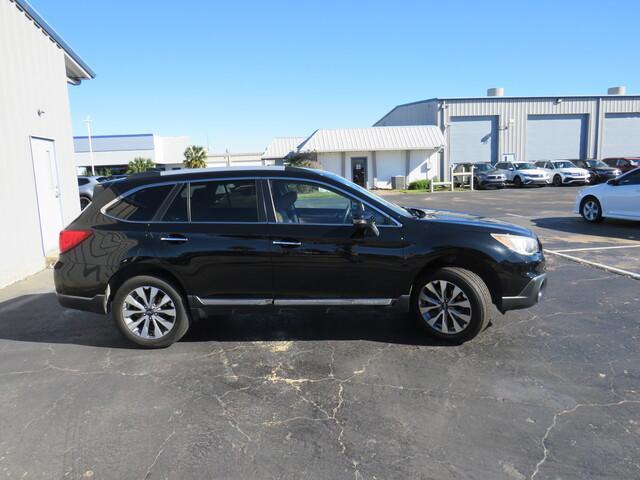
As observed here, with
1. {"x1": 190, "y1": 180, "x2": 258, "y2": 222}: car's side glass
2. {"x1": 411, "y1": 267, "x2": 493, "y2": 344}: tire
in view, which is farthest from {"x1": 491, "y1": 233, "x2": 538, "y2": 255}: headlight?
{"x1": 190, "y1": 180, "x2": 258, "y2": 222}: car's side glass

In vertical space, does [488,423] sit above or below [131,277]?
below

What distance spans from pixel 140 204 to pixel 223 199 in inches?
32.6

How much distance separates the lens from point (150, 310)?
4.67 metres

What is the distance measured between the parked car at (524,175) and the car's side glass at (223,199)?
29283 mm

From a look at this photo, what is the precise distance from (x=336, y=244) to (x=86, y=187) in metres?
18.9

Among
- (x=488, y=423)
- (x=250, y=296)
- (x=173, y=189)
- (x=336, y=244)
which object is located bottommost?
(x=488, y=423)

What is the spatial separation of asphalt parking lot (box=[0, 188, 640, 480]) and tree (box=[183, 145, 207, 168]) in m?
46.8

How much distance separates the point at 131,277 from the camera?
4.70 m

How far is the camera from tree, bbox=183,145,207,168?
166ft

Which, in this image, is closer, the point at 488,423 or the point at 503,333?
the point at 488,423

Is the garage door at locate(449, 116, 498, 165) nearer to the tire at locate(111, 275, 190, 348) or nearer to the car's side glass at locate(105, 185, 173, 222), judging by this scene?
the car's side glass at locate(105, 185, 173, 222)

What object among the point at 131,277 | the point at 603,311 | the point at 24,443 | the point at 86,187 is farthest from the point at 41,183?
the point at 86,187

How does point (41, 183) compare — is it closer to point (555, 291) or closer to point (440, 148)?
point (555, 291)

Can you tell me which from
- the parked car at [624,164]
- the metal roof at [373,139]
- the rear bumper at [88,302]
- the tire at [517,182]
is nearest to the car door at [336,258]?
the rear bumper at [88,302]
